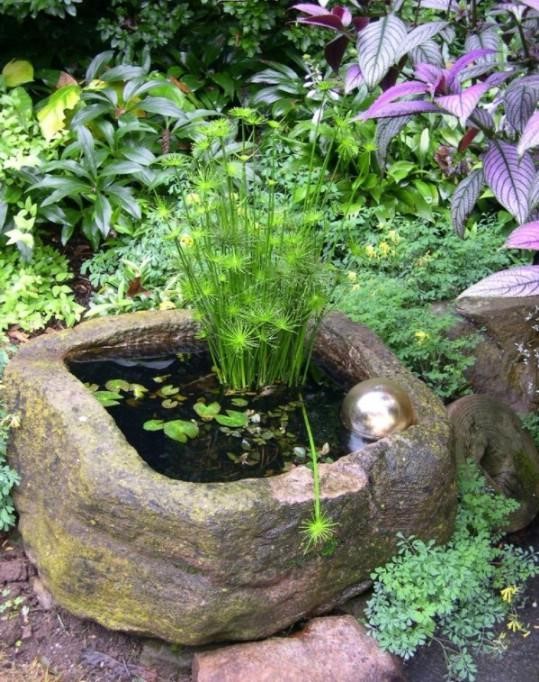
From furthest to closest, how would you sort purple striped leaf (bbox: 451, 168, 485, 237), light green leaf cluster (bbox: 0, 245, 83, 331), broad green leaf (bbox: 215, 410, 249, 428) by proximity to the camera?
1. light green leaf cluster (bbox: 0, 245, 83, 331)
2. broad green leaf (bbox: 215, 410, 249, 428)
3. purple striped leaf (bbox: 451, 168, 485, 237)

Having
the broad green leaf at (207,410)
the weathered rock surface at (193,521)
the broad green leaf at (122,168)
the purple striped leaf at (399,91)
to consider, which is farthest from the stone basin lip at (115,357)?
the broad green leaf at (122,168)

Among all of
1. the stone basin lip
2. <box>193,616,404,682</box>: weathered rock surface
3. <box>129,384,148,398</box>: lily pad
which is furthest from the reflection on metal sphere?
<box>129,384,148,398</box>: lily pad

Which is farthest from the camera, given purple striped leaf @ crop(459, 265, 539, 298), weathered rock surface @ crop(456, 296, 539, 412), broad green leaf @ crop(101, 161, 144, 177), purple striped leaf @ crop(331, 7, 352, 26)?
broad green leaf @ crop(101, 161, 144, 177)

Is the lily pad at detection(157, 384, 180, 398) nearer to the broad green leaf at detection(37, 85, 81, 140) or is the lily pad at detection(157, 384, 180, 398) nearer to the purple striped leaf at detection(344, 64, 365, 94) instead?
the purple striped leaf at detection(344, 64, 365, 94)

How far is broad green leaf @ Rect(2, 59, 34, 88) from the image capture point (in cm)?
455

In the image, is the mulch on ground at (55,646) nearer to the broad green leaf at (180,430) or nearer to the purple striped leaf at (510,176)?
the broad green leaf at (180,430)

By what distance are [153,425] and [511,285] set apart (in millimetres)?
1405

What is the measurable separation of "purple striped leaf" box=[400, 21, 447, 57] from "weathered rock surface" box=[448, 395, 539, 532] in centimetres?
142

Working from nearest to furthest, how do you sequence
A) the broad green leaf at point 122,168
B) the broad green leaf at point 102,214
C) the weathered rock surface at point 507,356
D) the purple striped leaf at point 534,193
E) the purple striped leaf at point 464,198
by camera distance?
the purple striped leaf at point 534,193 → the purple striped leaf at point 464,198 → the weathered rock surface at point 507,356 → the broad green leaf at point 102,214 → the broad green leaf at point 122,168

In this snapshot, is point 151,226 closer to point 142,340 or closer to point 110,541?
point 142,340

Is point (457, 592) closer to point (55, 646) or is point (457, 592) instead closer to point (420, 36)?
point (55, 646)

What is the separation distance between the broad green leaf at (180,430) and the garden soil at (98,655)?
66cm

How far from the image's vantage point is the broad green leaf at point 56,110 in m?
4.31

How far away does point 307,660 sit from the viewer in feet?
7.57
